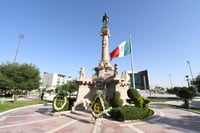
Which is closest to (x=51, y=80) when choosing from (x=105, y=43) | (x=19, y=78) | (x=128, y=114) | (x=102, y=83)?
(x=19, y=78)

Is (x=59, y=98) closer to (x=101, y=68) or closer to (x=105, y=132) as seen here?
(x=101, y=68)

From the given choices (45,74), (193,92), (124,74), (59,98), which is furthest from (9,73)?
(45,74)

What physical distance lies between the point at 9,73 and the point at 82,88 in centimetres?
1922

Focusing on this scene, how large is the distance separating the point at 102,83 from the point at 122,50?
5779 mm

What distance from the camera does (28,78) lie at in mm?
Answer: 25797

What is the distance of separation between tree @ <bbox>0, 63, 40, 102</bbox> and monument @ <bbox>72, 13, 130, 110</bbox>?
15.3 m

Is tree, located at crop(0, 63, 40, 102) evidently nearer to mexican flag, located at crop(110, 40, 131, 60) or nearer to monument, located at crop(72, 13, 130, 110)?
monument, located at crop(72, 13, 130, 110)

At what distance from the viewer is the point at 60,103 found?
45.5 feet

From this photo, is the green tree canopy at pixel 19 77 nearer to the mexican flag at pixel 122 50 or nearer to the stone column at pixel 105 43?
the stone column at pixel 105 43

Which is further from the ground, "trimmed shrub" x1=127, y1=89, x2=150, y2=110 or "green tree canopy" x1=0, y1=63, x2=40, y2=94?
"green tree canopy" x1=0, y1=63, x2=40, y2=94

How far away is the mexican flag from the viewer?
17656mm

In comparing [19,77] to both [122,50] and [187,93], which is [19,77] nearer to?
[122,50]

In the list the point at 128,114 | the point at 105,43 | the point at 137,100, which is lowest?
the point at 128,114

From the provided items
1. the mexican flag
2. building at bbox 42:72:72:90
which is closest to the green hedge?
the mexican flag
